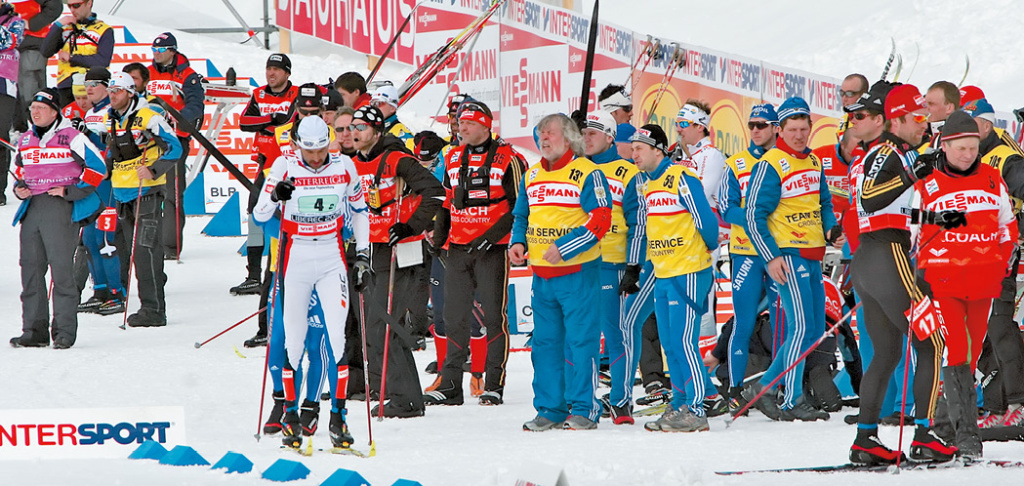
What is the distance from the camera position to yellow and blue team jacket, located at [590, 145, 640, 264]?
28.7 ft

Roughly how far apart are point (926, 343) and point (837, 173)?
3126 mm

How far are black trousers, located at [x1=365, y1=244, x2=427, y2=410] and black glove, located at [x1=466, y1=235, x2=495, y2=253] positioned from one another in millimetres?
379

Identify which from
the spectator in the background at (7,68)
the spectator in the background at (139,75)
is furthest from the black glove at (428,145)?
the spectator in the background at (7,68)

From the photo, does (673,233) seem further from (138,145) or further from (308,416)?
(138,145)

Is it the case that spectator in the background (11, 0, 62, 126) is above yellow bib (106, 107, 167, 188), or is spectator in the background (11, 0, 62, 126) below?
above

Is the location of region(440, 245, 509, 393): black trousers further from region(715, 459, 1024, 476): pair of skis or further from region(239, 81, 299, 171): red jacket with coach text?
region(715, 459, 1024, 476): pair of skis

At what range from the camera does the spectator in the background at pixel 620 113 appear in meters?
9.57

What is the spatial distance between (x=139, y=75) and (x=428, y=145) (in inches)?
134

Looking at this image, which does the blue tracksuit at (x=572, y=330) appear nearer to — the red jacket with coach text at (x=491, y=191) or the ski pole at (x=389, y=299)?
the red jacket with coach text at (x=491, y=191)

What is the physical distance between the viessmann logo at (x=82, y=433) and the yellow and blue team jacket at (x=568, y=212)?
96.5 inches

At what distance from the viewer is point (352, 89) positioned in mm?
10156

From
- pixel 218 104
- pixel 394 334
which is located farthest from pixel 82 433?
pixel 218 104

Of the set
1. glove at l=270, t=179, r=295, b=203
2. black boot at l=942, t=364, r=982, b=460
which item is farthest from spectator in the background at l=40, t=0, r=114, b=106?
black boot at l=942, t=364, r=982, b=460

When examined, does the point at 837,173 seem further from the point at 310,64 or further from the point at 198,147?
the point at 310,64
